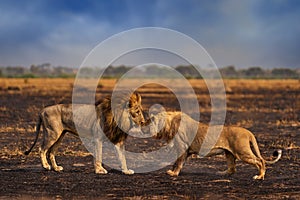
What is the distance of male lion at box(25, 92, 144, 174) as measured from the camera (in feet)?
36.7

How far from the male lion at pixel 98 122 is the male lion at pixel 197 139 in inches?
18.8

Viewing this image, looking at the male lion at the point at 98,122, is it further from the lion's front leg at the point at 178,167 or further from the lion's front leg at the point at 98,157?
the lion's front leg at the point at 178,167

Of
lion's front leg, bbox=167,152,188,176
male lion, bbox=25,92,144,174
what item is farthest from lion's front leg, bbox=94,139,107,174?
lion's front leg, bbox=167,152,188,176

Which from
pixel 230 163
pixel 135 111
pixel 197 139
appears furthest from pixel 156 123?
pixel 230 163

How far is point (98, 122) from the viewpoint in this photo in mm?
11328

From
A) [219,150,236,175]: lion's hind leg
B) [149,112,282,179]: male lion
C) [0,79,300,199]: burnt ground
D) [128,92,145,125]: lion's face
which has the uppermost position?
[128,92,145,125]: lion's face

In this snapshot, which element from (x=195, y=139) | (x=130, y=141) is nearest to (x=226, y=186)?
(x=195, y=139)

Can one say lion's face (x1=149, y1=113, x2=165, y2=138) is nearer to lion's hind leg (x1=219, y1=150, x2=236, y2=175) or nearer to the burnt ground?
the burnt ground

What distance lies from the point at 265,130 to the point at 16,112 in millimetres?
11976

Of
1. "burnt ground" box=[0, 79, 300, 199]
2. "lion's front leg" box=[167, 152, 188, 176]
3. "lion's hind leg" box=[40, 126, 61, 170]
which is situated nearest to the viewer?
"burnt ground" box=[0, 79, 300, 199]

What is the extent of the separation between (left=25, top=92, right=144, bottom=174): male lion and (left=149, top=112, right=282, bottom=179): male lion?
1.56 feet

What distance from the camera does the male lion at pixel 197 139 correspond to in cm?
1076

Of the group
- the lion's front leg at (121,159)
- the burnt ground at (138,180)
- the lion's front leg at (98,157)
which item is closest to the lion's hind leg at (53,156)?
the burnt ground at (138,180)

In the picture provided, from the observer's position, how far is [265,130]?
20.1m
